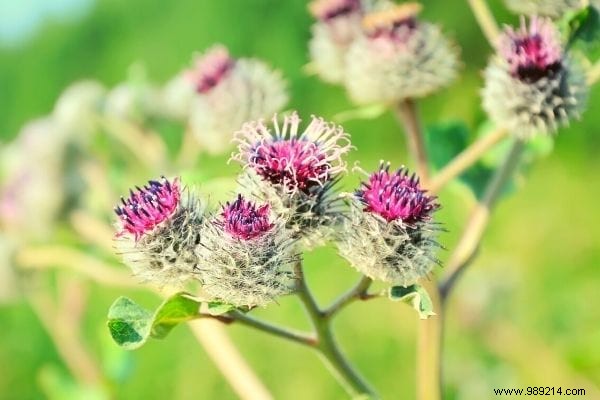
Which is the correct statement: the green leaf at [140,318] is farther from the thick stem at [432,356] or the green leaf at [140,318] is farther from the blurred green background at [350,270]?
the blurred green background at [350,270]

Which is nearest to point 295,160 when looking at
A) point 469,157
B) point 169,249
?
point 169,249

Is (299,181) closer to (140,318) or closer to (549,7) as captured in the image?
(140,318)

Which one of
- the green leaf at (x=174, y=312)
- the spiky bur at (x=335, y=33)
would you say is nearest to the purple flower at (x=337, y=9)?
the spiky bur at (x=335, y=33)

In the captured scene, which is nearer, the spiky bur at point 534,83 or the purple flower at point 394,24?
the spiky bur at point 534,83

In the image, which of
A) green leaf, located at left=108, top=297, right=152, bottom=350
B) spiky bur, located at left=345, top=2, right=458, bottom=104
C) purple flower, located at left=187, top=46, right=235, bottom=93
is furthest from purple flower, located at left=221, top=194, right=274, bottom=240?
purple flower, located at left=187, top=46, right=235, bottom=93

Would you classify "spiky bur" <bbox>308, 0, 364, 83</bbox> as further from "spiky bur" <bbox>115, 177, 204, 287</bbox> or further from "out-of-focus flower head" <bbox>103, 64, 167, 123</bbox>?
"spiky bur" <bbox>115, 177, 204, 287</bbox>

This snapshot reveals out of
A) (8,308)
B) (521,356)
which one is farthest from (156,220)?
(8,308)
